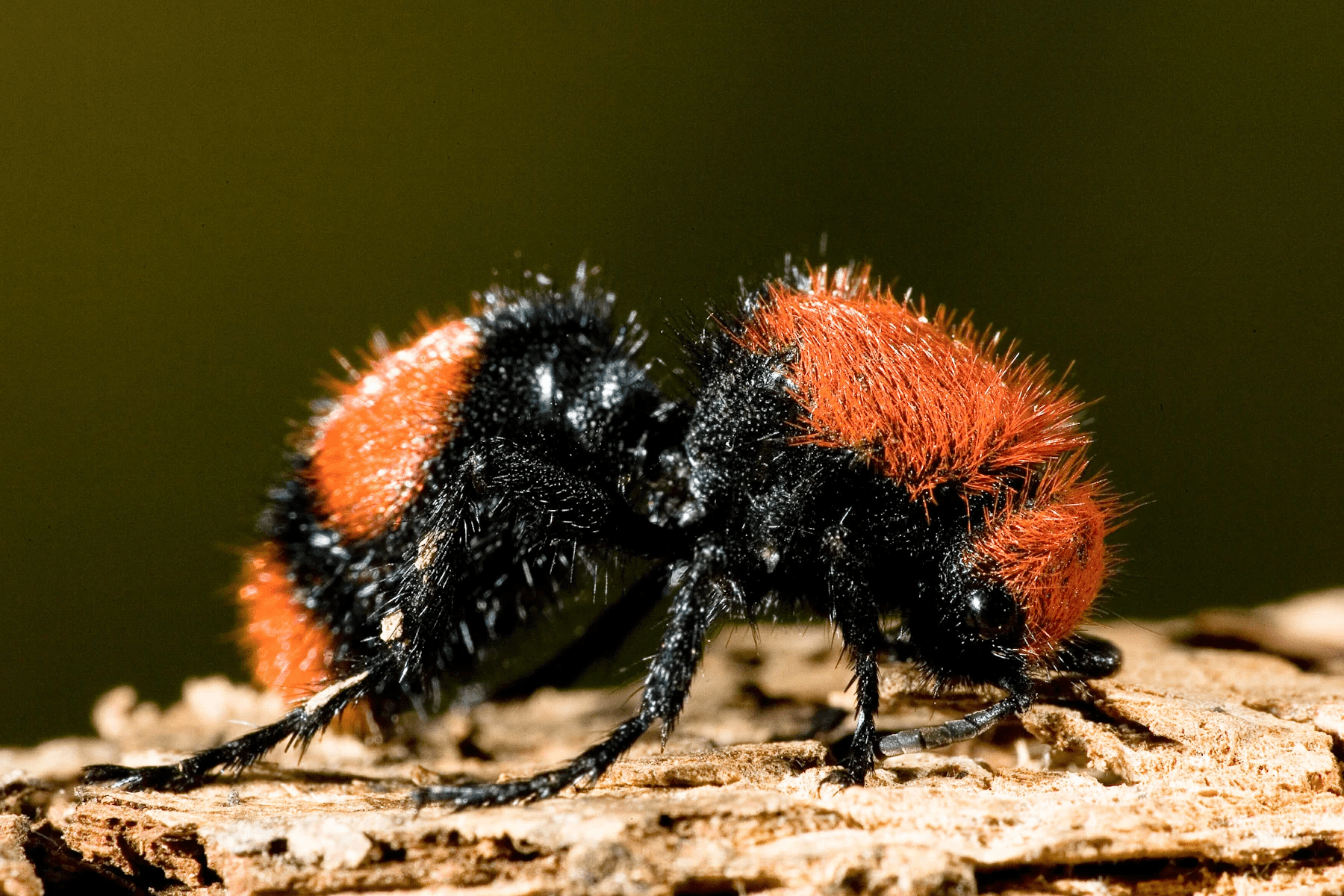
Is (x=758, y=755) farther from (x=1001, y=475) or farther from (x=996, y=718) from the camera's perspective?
(x=1001, y=475)

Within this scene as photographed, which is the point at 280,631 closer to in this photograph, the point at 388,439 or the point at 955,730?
the point at 388,439

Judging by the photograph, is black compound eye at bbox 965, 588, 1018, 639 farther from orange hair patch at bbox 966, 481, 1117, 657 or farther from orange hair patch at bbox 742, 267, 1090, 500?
orange hair patch at bbox 742, 267, 1090, 500

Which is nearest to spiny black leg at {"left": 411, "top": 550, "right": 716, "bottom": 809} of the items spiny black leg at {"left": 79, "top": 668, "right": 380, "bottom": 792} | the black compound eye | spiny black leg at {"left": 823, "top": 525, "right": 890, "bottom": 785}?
spiny black leg at {"left": 823, "top": 525, "right": 890, "bottom": 785}

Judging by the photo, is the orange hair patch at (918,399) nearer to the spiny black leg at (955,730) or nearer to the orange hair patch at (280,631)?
the spiny black leg at (955,730)

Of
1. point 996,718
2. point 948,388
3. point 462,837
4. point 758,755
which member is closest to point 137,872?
point 462,837

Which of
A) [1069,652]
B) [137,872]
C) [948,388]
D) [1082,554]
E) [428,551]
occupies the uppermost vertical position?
[948,388]

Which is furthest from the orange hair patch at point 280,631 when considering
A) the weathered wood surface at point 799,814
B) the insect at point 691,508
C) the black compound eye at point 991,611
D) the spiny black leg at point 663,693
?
the black compound eye at point 991,611
